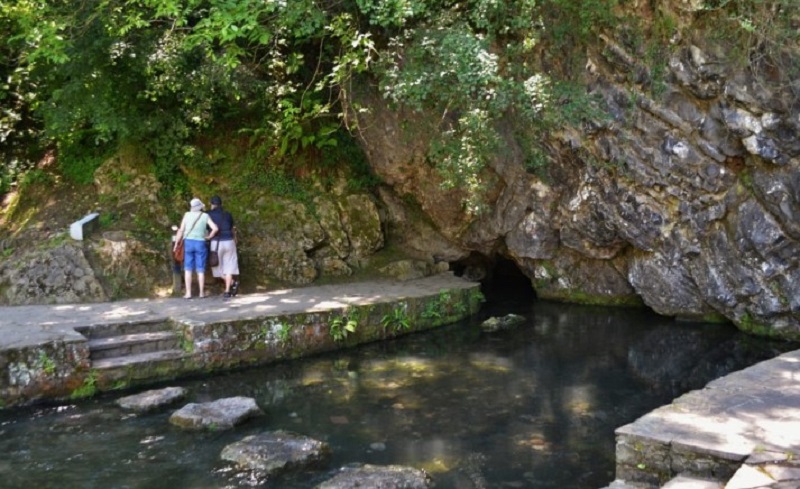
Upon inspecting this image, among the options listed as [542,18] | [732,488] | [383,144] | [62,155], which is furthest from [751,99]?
[62,155]

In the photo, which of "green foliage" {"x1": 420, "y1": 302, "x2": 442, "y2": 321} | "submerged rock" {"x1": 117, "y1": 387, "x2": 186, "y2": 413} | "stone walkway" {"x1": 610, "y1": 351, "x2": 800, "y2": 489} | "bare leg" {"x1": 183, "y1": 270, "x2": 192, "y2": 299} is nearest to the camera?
"stone walkway" {"x1": 610, "y1": 351, "x2": 800, "y2": 489}

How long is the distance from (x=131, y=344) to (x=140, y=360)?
0.36 m

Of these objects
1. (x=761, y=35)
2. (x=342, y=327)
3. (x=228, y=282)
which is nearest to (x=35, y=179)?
(x=228, y=282)

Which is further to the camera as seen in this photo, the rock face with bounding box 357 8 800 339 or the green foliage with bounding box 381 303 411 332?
the green foliage with bounding box 381 303 411 332

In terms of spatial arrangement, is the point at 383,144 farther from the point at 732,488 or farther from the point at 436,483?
the point at 732,488

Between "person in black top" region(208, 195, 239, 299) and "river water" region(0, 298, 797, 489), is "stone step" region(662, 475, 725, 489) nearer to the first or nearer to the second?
"river water" region(0, 298, 797, 489)

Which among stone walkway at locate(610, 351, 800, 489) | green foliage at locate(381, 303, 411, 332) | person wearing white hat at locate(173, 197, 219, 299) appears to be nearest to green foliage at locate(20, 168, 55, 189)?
person wearing white hat at locate(173, 197, 219, 299)

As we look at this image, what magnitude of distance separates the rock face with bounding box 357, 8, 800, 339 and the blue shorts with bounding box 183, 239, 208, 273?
4.65 meters

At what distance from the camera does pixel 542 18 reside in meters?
13.2

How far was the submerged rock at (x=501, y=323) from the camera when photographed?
1375cm

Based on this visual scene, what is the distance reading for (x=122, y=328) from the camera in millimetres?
10539

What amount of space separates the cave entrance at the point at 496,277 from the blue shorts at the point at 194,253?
701cm

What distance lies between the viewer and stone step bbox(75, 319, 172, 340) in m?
10.2

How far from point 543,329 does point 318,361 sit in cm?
458
